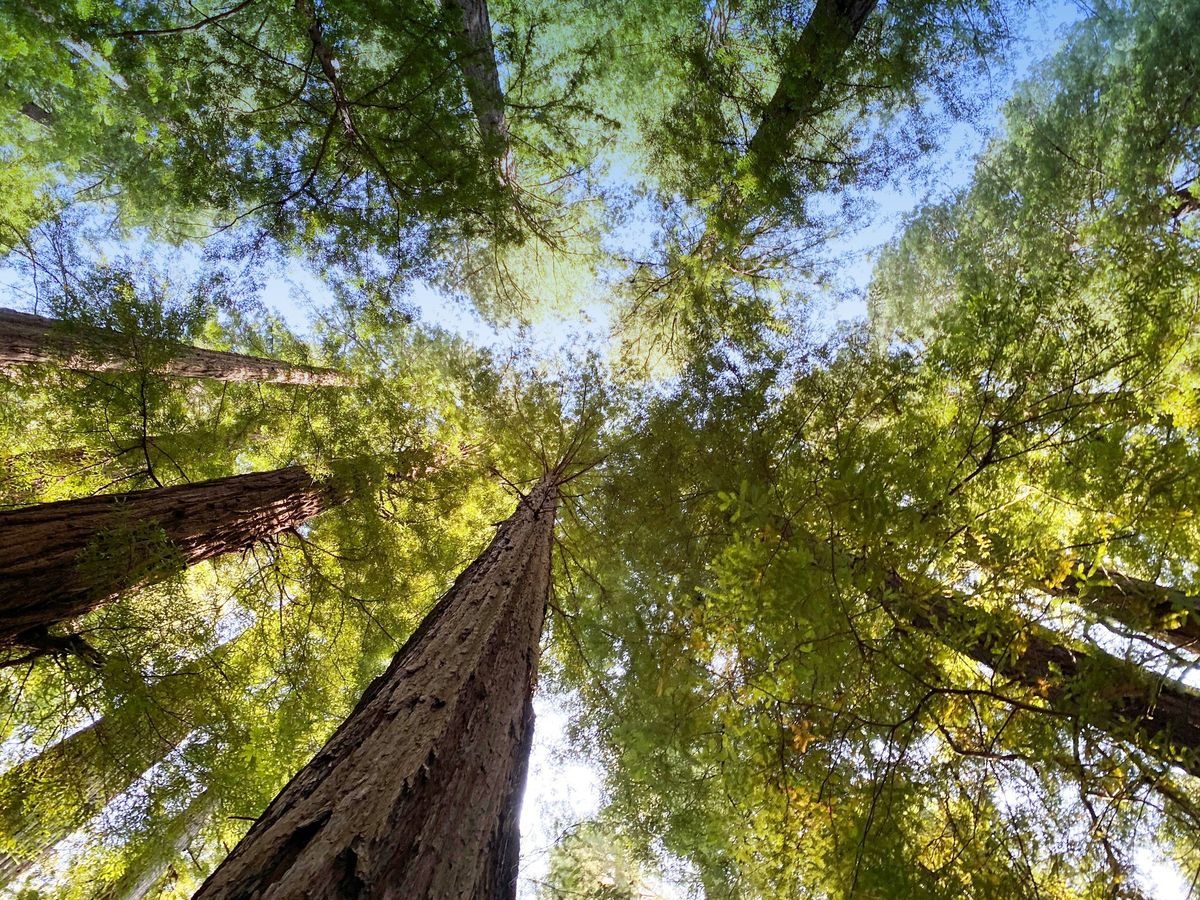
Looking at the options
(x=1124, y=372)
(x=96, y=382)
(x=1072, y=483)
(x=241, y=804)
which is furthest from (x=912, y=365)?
(x=96, y=382)

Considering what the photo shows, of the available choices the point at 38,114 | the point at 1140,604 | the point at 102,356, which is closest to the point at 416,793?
the point at 1140,604

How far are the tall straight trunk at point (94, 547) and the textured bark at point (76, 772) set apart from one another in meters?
0.86

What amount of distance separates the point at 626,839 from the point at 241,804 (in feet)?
11.5

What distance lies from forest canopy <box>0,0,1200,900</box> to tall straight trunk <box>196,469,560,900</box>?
0.04 feet

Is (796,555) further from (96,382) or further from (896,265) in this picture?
(896,265)

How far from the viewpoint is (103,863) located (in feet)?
13.3

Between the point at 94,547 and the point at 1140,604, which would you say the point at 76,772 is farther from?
the point at 1140,604

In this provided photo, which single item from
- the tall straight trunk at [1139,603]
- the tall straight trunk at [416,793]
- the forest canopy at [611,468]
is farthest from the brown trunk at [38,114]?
the tall straight trunk at [1139,603]

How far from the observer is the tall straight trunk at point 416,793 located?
3.28 ft

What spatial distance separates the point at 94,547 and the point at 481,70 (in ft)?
18.0

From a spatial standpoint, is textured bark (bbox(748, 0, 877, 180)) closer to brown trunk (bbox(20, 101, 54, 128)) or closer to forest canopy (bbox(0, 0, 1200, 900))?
forest canopy (bbox(0, 0, 1200, 900))

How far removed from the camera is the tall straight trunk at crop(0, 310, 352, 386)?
153 inches

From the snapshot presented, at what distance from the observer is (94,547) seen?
2879 mm

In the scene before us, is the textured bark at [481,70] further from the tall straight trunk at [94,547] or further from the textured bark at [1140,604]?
the textured bark at [1140,604]
